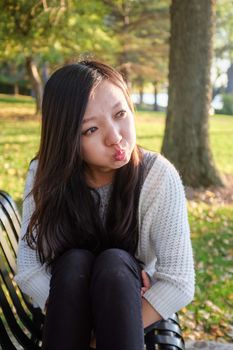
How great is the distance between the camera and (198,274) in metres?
4.40

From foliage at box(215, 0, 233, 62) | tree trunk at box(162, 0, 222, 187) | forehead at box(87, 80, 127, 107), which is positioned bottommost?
foliage at box(215, 0, 233, 62)

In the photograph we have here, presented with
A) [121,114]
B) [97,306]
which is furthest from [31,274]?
[121,114]

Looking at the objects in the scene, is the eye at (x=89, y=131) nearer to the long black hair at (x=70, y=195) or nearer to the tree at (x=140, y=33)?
A: the long black hair at (x=70, y=195)

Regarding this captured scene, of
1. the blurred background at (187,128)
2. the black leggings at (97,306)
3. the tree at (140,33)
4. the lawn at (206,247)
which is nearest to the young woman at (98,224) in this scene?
the black leggings at (97,306)

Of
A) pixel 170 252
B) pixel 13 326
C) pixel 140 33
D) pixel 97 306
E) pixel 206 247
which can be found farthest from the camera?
pixel 140 33

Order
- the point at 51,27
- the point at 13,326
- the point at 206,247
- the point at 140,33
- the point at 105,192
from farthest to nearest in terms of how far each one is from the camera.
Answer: the point at 140,33 → the point at 51,27 → the point at 206,247 → the point at 105,192 → the point at 13,326

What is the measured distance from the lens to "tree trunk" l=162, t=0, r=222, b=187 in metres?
6.85

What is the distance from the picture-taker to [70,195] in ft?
7.73

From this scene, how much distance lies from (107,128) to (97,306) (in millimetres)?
744

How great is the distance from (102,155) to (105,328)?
0.74 meters

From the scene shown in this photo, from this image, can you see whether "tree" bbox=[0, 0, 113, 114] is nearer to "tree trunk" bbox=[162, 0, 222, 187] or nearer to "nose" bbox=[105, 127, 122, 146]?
"tree trunk" bbox=[162, 0, 222, 187]

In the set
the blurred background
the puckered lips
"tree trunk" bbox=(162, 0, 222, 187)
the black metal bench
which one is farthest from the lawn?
the puckered lips

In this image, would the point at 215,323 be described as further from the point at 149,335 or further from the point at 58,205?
the point at 58,205

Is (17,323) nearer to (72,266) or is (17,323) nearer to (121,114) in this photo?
(72,266)
